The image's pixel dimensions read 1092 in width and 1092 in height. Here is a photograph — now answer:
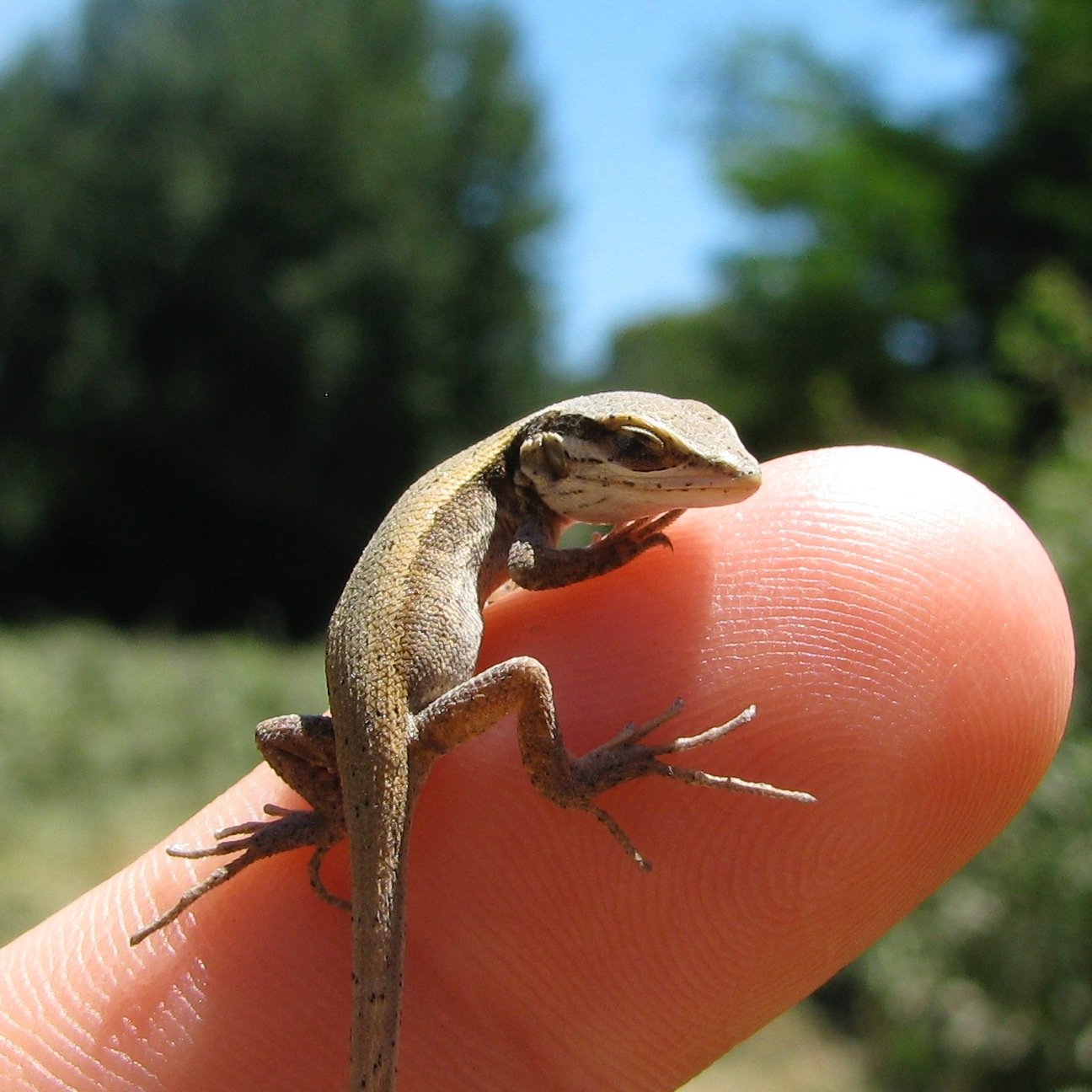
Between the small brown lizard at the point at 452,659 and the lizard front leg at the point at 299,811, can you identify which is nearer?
the small brown lizard at the point at 452,659

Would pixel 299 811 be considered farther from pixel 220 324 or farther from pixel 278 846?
pixel 220 324

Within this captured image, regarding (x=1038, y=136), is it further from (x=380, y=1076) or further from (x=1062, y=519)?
(x=380, y=1076)

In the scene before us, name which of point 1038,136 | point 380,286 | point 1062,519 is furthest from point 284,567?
point 1062,519

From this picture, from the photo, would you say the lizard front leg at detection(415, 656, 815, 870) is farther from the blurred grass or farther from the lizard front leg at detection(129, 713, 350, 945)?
the blurred grass

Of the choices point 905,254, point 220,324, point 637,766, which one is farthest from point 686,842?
point 220,324

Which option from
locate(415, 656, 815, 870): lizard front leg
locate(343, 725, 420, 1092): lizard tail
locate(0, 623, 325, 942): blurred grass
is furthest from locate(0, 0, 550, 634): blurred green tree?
locate(343, 725, 420, 1092): lizard tail

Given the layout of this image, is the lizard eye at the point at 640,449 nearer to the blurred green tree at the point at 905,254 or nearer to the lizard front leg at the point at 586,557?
the lizard front leg at the point at 586,557

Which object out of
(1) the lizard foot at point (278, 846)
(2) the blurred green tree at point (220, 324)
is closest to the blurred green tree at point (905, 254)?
(2) the blurred green tree at point (220, 324)
